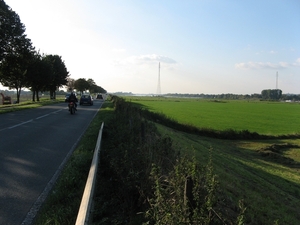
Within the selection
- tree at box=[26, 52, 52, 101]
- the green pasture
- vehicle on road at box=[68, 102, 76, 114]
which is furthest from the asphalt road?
tree at box=[26, 52, 52, 101]

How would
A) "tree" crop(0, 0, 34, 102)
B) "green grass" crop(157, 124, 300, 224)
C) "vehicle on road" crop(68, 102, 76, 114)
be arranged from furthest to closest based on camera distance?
"tree" crop(0, 0, 34, 102)
"vehicle on road" crop(68, 102, 76, 114)
"green grass" crop(157, 124, 300, 224)

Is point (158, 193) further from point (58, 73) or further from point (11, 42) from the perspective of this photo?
point (58, 73)

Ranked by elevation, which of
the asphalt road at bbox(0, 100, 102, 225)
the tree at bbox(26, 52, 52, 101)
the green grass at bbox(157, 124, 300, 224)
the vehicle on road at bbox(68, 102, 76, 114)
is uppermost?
the tree at bbox(26, 52, 52, 101)

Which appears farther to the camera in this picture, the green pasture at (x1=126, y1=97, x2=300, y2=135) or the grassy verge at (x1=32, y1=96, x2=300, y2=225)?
the green pasture at (x1=126, y1=97, x2=300, y2=135)

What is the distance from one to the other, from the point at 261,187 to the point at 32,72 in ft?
143

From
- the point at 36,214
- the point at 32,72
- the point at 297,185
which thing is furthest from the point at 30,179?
the point at 32,72

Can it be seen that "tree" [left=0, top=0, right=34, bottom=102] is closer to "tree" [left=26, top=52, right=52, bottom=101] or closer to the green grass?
"tree" [left=26, top=52, right=52, bottom=101]

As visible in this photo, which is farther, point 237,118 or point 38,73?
point 38,73

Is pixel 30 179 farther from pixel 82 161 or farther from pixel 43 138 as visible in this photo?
pixel 43 138

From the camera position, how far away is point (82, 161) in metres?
7.12

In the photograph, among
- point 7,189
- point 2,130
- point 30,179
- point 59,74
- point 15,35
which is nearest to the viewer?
point 7,189

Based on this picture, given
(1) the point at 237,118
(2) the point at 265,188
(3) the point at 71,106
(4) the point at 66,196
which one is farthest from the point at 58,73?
(4) the point at 66,196

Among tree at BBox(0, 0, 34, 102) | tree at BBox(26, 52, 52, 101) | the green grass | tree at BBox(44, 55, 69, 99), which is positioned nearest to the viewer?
the green grass

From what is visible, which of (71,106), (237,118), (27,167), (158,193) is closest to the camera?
(158,193)
